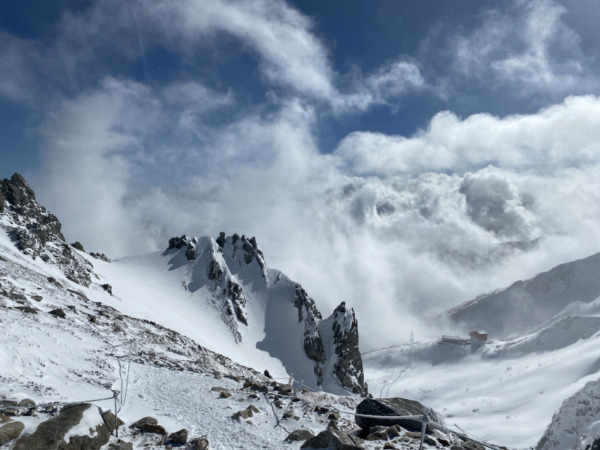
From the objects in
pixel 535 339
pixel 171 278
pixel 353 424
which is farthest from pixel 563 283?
pixel 353 424

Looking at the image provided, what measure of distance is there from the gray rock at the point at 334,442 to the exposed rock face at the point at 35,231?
5221 cm

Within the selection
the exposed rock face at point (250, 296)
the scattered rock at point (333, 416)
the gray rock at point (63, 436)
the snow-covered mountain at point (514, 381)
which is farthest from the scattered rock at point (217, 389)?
the exposed rock face at point (250, 296)

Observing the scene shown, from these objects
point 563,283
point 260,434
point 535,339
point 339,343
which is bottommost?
point 260,434

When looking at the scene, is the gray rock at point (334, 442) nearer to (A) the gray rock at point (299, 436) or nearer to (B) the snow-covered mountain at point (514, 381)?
(A) the gray rock at point (299, 436)

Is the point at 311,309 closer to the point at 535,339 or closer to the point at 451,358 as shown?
the point at 451,358

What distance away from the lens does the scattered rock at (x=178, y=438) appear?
1215 centimetres

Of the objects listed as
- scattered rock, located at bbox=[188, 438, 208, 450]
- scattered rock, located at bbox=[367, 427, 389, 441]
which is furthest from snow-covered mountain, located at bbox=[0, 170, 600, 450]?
scattered rock, located at bbox=[188, 438, 208, 450]

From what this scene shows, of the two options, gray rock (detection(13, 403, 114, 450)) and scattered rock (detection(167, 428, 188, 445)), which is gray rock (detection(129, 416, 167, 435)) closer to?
scattered rock (detection(167, 428, 188, 445))

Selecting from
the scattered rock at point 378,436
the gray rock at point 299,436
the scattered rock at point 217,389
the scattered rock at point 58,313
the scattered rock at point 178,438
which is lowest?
the scattered rock at point 178,438

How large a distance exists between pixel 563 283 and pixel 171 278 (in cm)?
20250

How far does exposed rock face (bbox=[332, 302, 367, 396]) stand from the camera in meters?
77.8

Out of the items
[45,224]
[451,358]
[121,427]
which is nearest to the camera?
[121,427]

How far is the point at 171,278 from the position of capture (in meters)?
84.4

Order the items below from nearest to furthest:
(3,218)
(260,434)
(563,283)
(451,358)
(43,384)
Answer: (260,434), (43,384), (3,218), (451,358), (563,283)
